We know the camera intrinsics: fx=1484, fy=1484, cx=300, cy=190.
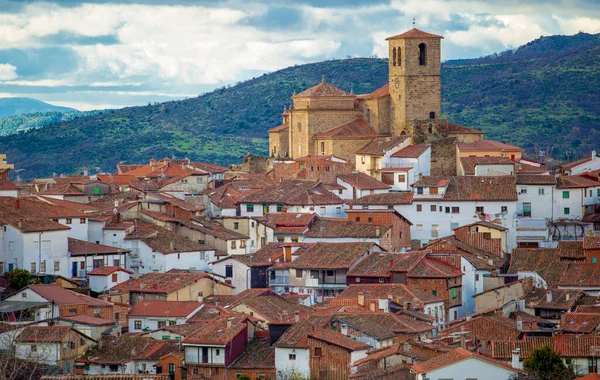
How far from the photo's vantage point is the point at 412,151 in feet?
267

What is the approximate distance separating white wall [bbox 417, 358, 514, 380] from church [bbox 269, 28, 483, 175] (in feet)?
133

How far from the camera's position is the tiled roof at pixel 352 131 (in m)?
86.2

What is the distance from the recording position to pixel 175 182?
8594cm

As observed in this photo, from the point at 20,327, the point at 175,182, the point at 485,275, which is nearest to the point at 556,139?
the point at 175,182

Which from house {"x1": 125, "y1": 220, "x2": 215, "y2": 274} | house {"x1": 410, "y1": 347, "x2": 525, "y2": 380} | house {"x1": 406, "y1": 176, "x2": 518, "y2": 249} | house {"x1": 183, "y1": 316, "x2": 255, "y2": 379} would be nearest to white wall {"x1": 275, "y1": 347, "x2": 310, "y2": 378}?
house {"x1": 183, "y1": 316, "x2": 255, "y2": 379}

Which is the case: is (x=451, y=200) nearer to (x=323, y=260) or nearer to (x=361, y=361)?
(x=323, y=260)

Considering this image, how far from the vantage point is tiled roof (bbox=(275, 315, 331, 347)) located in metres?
51.1

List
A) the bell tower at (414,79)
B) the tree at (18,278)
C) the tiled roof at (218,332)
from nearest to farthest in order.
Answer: the tiled roof at (218,332), the tree at (18,278), the bell tower at (414,79)

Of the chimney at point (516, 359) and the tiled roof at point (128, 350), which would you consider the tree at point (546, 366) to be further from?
the tiled roof at point (128, 350)

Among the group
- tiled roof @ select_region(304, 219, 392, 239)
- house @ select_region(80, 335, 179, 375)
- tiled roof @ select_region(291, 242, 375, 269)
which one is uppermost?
tiled roof @ select_region(304, 219, 392, 239)

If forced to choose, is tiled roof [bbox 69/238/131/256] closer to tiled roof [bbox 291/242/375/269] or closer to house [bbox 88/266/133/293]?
house [bbox 88/266/133/293]

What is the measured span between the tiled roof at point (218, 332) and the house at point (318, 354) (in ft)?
6.28

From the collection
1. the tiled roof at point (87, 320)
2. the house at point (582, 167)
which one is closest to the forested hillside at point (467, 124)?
the house at point (582, 167)

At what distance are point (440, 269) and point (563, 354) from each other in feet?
50.8
